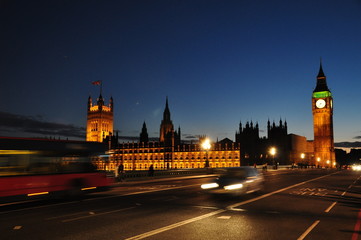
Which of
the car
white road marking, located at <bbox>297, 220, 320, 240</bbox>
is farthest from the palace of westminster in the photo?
white road marking, located at <bbox>297, 220, 320, 240</bbox>

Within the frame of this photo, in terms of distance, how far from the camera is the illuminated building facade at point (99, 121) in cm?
17588

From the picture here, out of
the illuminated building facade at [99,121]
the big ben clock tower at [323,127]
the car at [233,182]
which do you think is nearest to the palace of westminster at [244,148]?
the big ben clock tower at [323,127]

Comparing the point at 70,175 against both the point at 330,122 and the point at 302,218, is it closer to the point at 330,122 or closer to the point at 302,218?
the point at 302,218

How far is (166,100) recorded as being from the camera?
17062 cm

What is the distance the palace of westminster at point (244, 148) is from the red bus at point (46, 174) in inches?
4439

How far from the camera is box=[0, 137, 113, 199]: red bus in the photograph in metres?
15.0

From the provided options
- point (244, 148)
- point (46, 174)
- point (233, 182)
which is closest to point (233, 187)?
point (233, 182)

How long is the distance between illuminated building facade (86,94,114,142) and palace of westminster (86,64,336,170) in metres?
18.0

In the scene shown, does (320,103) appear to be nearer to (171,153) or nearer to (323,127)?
(323,127)

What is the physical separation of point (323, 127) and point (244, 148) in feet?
136

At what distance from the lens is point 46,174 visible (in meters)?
16.7

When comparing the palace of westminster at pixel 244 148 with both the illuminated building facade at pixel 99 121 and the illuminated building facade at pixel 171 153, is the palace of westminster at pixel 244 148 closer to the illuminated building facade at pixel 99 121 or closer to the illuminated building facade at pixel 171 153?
the illuminated building facade at pixel 171 153

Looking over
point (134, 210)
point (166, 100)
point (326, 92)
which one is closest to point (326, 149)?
point (326, 92)

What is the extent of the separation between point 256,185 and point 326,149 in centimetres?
13712
